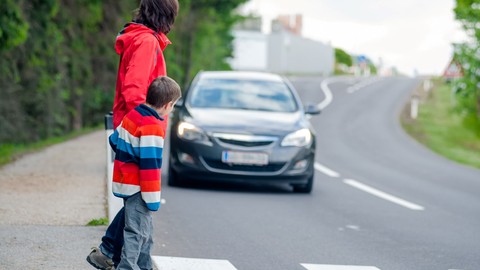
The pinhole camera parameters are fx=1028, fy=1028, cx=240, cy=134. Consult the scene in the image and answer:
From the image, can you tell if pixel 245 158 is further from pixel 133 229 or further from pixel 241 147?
pixel 133 229

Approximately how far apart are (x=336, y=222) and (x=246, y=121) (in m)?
3.00

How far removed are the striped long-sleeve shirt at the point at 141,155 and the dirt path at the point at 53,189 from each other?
3.01 m

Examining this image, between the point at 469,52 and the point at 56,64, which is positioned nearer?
the point at 56,64

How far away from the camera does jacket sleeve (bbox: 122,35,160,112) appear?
632 centimetres

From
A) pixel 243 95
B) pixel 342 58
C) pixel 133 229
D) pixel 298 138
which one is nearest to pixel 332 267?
pixel 133 229

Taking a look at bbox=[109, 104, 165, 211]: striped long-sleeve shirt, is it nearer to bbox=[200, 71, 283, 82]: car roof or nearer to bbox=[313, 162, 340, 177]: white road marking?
bbox=[200, 71, 283, 82]: car roof

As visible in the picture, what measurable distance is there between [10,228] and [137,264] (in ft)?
7.80

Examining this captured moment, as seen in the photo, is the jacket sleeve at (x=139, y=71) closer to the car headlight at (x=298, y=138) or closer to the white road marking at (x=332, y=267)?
the white road marking at (x=332, y=267)

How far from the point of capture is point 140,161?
5.97m

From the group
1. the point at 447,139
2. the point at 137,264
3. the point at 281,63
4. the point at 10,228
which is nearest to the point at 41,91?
the point at 447,139

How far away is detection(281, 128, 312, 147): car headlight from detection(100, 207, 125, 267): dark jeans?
663cm

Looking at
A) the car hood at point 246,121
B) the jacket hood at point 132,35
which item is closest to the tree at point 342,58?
the car hood at point 246,121

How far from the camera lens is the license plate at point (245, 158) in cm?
1286

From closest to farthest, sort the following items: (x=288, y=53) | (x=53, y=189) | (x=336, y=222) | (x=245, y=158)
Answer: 1. (x=336, y=222)
2. (x=53, y=189)
3. (x=245, y=158)
4. (x=288, y=53)
